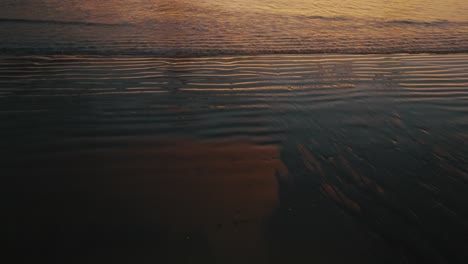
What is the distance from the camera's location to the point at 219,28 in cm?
1191

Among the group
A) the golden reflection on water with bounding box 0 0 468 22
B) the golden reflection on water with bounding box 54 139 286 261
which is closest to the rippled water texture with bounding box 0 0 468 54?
the golden reflection on water with bounding box 0 0 468 22

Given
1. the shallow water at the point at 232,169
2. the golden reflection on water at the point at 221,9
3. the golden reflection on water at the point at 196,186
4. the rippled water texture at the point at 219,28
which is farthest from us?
the golden reflection on water at the point at 221,9

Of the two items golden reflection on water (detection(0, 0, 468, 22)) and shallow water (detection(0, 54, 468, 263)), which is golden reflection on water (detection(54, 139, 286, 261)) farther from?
golden reflection on water (detection(0, 0, 468, 22))

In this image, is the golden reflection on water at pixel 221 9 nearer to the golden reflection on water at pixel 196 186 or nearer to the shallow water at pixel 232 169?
the shallow water at pixel 232 169

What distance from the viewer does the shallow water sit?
8.52 ft

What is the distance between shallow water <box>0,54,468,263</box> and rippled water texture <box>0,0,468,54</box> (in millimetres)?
2902

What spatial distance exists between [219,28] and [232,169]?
30.2 feet

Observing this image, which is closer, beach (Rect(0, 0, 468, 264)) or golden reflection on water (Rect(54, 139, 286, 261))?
beach (Rect(0, 0, 468, 264))

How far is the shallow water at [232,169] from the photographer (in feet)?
8.52

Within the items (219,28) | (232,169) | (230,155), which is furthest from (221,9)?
(232,169)

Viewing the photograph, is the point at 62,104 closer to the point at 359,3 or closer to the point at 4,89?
the point at 4,89

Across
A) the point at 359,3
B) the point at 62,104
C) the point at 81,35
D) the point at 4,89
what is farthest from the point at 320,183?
the point at 359,3

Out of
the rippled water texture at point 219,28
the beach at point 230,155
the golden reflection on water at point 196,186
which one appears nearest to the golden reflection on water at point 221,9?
the rippled water texture at point 219,28

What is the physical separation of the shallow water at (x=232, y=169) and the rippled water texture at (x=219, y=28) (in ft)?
9.52
